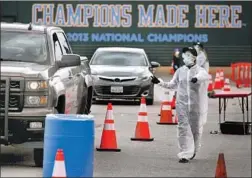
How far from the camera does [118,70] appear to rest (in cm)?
2628

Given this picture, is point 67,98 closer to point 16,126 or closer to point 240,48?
point 16,126

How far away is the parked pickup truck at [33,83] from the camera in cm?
1262

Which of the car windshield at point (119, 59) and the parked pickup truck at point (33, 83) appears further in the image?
the car windshield at point (119, 59)

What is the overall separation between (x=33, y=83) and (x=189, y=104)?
255cm

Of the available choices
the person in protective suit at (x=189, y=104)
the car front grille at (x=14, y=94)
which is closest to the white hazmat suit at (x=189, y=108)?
the person in protective suit at (x=189, y=104)

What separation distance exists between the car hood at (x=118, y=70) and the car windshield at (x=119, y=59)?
20.9 inches

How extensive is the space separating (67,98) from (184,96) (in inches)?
69.7

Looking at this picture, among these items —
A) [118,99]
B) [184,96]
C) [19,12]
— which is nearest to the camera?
[184,96]

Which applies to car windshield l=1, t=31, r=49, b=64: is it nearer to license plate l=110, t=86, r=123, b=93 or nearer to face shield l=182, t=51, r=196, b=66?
face shield l=182, t=51, r=196, b=66

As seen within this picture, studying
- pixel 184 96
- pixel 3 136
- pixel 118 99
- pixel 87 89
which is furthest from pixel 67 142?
pixel 118 99

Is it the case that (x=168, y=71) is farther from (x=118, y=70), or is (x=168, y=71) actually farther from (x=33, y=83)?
(x=33, y=83)

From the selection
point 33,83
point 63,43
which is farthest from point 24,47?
point 63,43

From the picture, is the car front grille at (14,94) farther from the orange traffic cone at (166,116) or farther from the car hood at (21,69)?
the orange traffic cone at (166,116)

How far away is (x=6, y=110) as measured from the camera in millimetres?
12477
